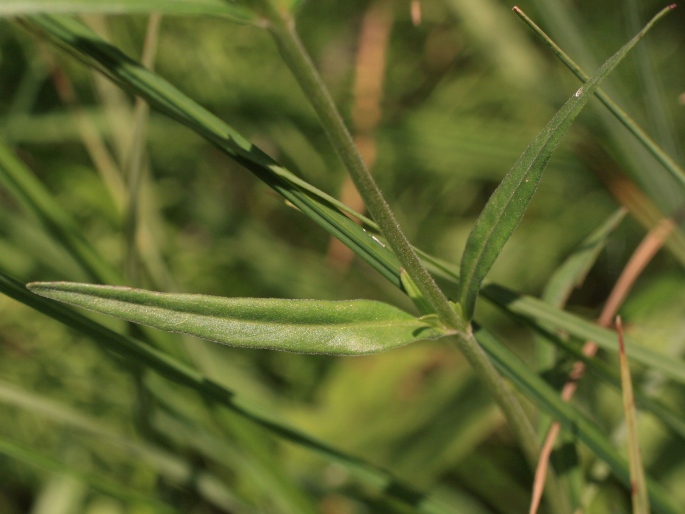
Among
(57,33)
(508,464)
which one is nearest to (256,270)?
(508,464)

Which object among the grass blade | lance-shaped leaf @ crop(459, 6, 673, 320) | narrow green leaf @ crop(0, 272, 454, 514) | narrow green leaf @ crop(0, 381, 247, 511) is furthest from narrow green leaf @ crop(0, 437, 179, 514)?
the grass blade

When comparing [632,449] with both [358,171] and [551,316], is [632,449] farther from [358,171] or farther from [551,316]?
[358,171]

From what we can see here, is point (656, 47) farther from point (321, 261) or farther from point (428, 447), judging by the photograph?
point (428, 447)

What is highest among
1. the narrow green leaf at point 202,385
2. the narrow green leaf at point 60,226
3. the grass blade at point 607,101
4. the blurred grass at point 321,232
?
the blurred grass at point 321,232

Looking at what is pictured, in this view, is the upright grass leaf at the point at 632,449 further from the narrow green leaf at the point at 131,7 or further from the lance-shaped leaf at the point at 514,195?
the narrow green leaf at the point at 131,7

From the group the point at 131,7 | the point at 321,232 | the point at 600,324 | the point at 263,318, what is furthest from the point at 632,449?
the point at 321,232

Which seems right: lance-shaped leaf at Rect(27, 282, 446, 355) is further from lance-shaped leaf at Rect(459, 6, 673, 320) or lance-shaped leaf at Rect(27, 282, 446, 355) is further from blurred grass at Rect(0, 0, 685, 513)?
blurred grass at Rect(0, 0, 685, 513)

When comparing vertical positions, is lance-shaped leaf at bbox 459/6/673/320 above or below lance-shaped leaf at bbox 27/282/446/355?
above

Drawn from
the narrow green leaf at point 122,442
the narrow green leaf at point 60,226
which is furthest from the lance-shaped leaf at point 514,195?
the narrow green leaf at point 122,442

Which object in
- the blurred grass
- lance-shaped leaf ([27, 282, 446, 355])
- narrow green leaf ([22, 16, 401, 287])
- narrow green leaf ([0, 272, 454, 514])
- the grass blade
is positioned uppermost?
the blurred grass
